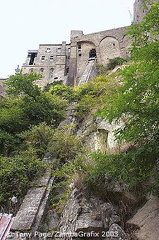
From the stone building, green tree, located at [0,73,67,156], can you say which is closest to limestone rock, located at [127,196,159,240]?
green tree, located at [0,73,67,156]

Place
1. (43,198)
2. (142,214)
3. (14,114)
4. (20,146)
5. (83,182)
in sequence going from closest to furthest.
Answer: (142,214), (83,182), (43,198), (20,146), (14,114)

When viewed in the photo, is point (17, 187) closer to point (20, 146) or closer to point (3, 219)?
point (3, 219)

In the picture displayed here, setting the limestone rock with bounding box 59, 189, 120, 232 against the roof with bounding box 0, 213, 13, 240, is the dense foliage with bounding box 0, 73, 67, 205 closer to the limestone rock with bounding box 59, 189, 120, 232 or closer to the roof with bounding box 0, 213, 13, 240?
the roof with bounding box 0, 213, 13, 240

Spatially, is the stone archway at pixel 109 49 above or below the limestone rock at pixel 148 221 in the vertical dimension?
above

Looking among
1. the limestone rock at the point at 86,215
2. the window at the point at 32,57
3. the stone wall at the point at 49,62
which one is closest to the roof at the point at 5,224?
the limestone rock at the point at 86,215

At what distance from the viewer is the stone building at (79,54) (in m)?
24.6

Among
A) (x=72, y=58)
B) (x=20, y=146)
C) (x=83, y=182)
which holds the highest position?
(x=72, y=58)

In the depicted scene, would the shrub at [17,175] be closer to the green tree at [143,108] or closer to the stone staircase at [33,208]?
the stone staircase at [33,208]

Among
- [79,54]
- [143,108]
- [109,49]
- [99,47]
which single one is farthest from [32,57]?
[143,108]

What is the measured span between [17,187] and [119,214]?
336 centimetres

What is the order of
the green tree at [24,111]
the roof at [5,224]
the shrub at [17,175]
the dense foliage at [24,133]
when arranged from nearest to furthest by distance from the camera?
1. the roof at [5,224]
2. the shrub at [17,175]
3. the dense foliage at [24,133]
4. the green tree at [24,111]

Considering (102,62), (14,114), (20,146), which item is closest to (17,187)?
(20,146)

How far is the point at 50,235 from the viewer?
441 cm

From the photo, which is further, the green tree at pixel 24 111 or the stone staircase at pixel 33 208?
the green tree at pixel 24 111
